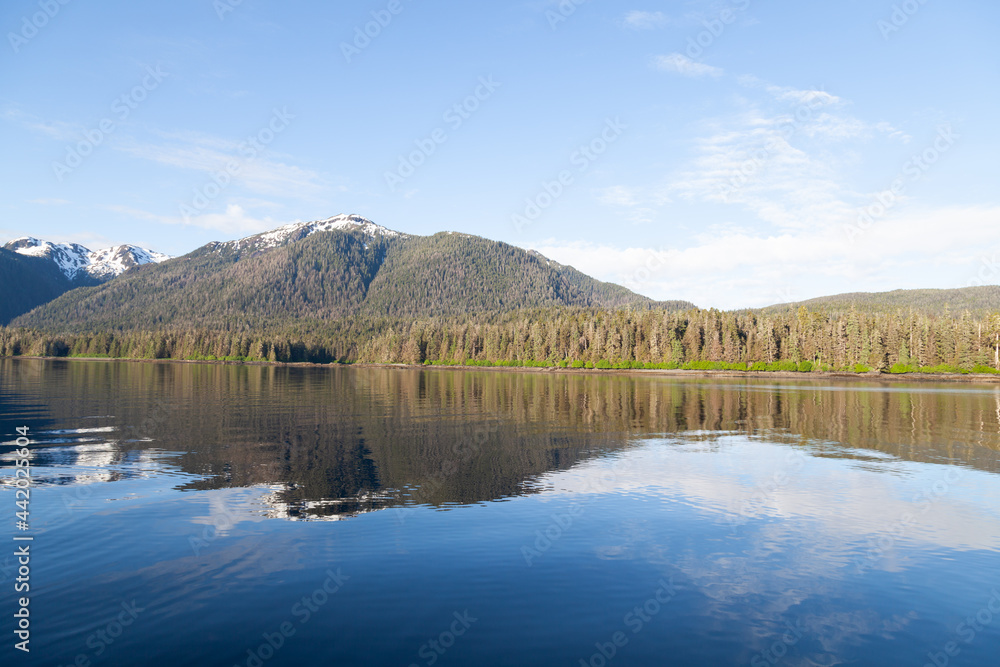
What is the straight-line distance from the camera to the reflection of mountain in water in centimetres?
2741

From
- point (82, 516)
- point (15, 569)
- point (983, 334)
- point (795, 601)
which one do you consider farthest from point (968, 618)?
point (983, 334)

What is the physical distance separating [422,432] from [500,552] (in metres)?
26.2

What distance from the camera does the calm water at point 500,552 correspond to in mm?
13023

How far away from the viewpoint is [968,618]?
48.1 ft

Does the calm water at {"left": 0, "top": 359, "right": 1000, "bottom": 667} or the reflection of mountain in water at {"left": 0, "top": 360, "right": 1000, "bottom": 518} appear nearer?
the calm water at {"left": 0, "top": 359, "right": 1000, "bottom": 667}

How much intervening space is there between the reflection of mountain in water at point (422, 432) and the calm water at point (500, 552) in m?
0.38

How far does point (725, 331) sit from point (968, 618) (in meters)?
191

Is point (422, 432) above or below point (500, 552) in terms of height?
above

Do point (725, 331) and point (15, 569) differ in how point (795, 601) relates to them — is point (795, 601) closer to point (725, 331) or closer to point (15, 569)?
point (15, 569)

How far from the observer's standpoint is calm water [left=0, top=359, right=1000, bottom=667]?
→ 1302 cm

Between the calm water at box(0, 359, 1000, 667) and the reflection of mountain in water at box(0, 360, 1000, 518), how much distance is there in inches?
14.9

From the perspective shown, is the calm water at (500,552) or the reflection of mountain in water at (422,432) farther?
the reflection of mountain in water at (422,432)

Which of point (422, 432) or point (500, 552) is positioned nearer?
point (500, 552)

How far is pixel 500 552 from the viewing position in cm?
1831
